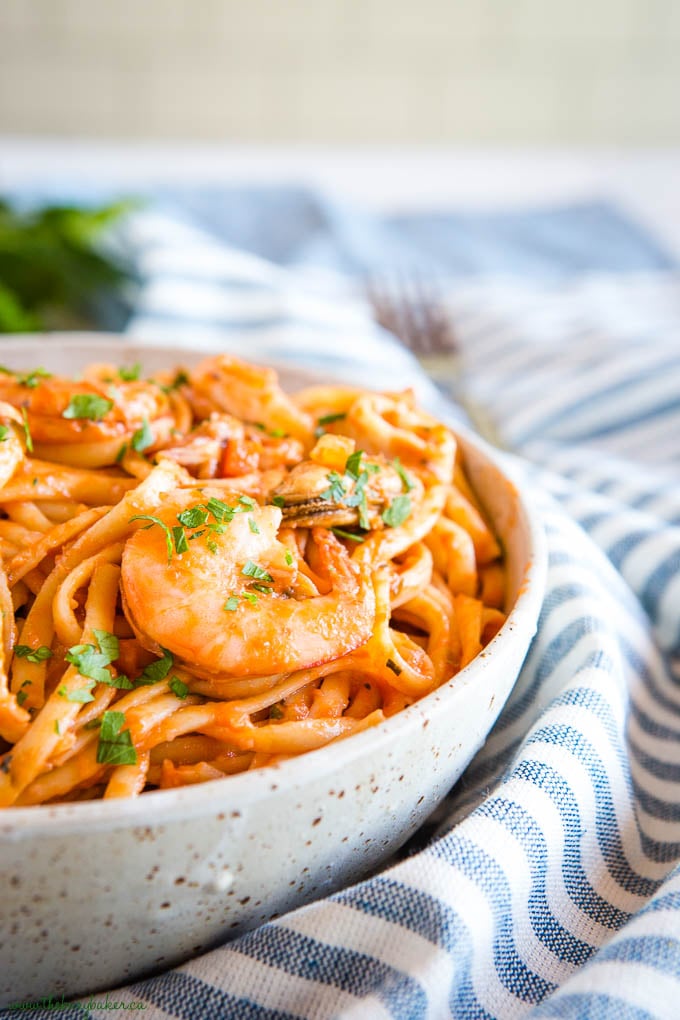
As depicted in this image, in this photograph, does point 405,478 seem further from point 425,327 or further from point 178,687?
point 425,327

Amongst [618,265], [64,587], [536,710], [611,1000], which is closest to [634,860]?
[536,710]

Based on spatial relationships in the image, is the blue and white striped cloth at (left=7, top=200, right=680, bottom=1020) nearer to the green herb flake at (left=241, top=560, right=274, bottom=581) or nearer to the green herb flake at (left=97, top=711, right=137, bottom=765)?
the green herb flake at (left=97, top=711, right=137, bottom=765)

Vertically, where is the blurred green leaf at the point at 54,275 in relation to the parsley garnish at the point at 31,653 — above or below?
below

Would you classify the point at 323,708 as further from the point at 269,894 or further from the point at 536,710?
the point at 536,710

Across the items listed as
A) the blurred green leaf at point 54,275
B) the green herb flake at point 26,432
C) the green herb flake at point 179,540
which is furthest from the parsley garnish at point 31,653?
the blurred green leaf at point 54,275

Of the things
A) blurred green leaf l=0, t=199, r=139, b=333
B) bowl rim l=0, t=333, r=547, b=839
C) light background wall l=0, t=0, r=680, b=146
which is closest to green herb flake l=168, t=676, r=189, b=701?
bowl rim l=0, t=333, r=547, b=839

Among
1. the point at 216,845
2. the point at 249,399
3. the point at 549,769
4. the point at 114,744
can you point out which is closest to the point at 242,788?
the point at 216,845

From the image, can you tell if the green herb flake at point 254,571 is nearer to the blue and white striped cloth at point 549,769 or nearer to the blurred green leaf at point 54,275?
the blue and white striped cloth at point 549,769
